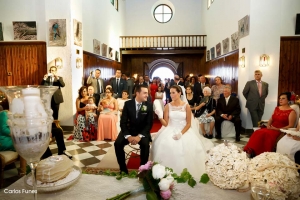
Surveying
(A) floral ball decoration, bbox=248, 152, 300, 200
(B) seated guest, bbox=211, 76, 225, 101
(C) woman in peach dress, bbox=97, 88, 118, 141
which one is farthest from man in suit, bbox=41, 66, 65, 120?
(A) floral ball decoration, bbox=248, 152, 300, 200

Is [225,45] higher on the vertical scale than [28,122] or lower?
higher

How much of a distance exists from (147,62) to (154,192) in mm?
14845

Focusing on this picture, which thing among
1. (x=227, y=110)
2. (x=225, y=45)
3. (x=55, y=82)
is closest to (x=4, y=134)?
(x=55, y=82)

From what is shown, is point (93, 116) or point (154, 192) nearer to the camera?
point (154, 192)

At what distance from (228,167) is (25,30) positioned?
753cm

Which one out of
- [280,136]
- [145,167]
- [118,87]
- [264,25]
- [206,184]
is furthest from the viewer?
[118,87]

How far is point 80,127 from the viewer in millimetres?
6012

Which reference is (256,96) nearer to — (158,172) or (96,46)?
(158,172)

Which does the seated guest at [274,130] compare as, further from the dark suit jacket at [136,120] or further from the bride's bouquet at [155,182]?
the bride's bouquet at [155,182]

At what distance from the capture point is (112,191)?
5.02 feet

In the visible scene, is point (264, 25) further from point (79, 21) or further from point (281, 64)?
point (79, 21)

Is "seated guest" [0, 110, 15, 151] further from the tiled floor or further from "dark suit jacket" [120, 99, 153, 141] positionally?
"dark suit jacket" [120, 99, 153, 141]

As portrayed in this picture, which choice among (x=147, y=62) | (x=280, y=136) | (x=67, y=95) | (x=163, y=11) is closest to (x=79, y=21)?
(x=67, y=95)

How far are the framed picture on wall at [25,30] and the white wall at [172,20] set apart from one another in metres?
9.49
